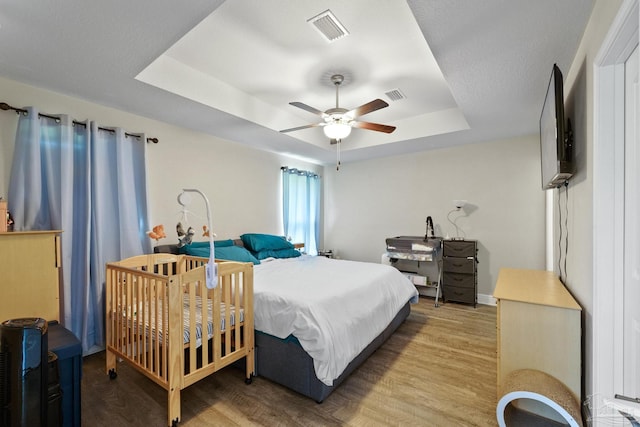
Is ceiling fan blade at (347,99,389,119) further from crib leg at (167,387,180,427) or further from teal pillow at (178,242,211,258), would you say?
crib leg at (167,387,180,427)

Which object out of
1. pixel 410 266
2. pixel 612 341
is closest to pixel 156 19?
pixel 612 341

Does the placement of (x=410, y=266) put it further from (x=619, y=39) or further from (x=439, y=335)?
(x=619, y=39)

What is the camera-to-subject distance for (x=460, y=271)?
393 centimetres

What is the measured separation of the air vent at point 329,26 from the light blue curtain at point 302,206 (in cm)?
278

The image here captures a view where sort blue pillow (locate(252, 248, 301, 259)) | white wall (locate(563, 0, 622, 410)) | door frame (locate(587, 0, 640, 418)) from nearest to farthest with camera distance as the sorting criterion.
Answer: door frame (locate(587, 0, 640, 418)) < white wall (locate(563, 0, 622, 410)) < blue pillow (locate(252, 248, 301, 259))

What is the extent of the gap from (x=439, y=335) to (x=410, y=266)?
5.73ft

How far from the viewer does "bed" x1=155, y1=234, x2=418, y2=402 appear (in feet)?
6.14

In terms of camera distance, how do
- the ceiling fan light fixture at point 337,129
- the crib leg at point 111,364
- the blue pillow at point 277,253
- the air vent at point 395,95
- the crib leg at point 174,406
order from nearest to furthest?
1. the crib leg at point 174,406
2. the crib leg at point 111,364
3. the ceiling fan light fixture at point 337,129
4. the air vent at point 395,95
5. the blue pillow at point 277,253

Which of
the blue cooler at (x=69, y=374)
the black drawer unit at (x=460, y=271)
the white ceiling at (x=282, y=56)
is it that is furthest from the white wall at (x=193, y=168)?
the black drawer unit at (x=460, y=271)

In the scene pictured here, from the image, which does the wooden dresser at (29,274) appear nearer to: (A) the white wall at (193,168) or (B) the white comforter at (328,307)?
(A) the white wall at (193,168)

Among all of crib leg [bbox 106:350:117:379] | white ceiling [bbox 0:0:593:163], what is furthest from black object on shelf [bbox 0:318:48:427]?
white ceiling [bbox 0:0:593:163]

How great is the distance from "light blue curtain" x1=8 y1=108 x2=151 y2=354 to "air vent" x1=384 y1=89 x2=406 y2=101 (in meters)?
2.68

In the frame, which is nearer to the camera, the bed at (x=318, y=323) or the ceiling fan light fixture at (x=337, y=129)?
the bed at (x=318, y=323)

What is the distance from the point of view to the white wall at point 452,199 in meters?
3.78
